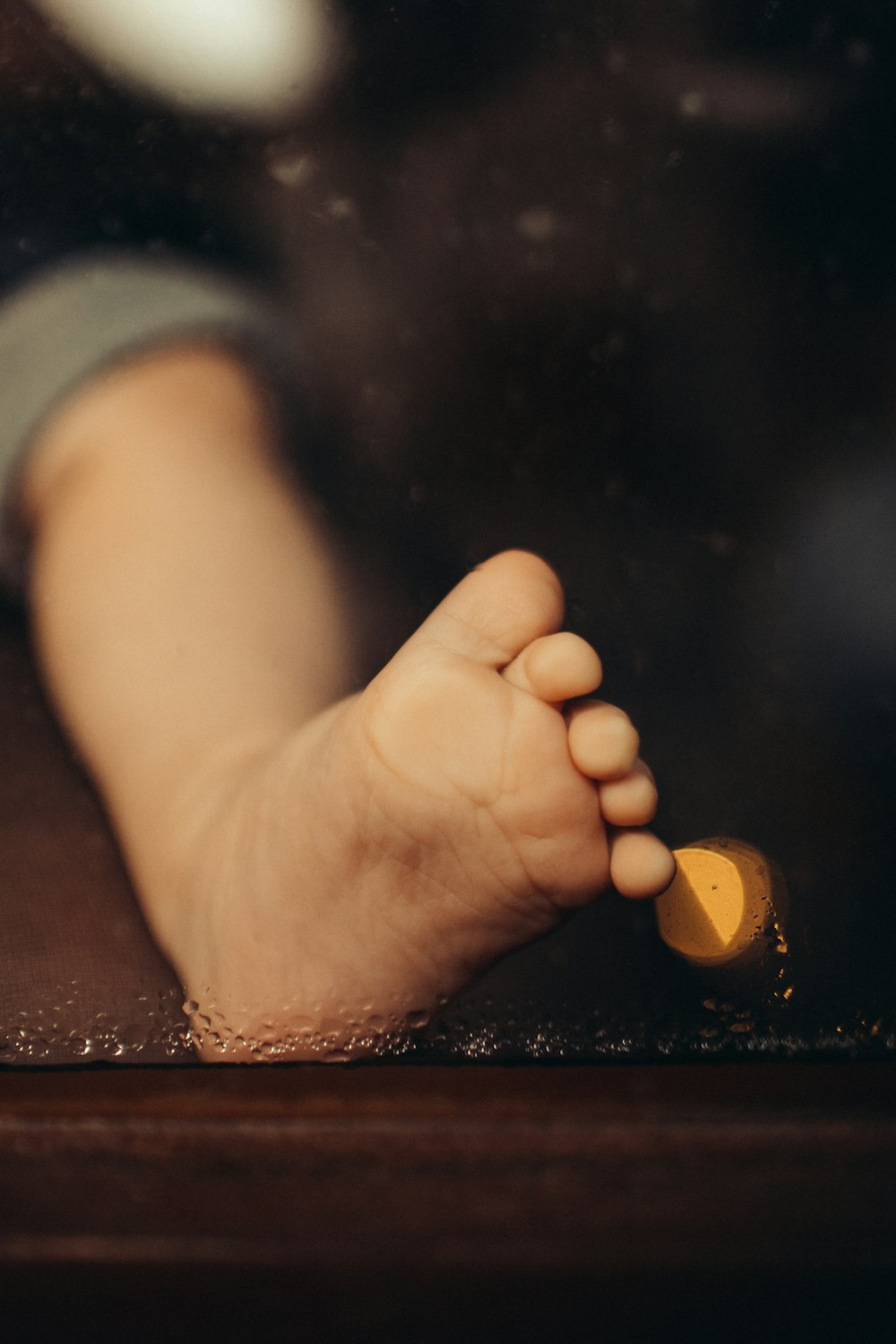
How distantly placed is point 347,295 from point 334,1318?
14.1 inches

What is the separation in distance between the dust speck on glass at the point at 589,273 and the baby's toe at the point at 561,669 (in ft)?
0.25

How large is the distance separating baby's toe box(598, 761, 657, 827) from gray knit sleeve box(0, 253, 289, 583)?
0.78 feet

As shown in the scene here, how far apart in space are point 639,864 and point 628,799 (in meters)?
0.02

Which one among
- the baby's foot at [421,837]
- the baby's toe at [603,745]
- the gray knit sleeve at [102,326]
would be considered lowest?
the baby's foot at [421,837]

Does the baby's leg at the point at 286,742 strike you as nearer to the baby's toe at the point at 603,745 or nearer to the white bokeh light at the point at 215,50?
the baby's toe at the point at 603,745

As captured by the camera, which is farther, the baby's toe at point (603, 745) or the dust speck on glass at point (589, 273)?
the dust speck on glass at point (589, 273)

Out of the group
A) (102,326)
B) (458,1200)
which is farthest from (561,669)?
(102,326)

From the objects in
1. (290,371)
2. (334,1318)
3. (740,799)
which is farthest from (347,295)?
(334,1318)

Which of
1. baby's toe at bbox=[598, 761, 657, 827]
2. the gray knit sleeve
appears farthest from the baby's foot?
the gray knit sleeve


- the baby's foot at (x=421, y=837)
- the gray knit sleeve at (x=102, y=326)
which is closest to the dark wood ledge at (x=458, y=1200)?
the baby's foot at (x=421, y=837)

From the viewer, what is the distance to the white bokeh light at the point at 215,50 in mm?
376

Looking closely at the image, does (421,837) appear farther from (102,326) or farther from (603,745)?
(102,326)

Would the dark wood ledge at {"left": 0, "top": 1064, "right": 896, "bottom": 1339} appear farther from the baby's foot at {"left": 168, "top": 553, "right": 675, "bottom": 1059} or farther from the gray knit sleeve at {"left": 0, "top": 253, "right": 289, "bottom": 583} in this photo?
the gray knit sleeve at {"left": 0, "top": 253, "right": 289, "bottom": 583}

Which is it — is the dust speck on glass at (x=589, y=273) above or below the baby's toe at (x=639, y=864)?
above
